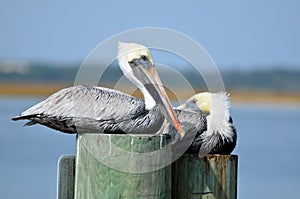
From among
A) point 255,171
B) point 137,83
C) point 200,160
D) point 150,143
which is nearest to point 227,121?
point 137,83

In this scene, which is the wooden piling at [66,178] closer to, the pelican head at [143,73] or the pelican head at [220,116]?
the pelican head at [143,73]

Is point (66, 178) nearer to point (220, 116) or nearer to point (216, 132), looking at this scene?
point (216, 132)

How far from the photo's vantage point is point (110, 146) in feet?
14.4

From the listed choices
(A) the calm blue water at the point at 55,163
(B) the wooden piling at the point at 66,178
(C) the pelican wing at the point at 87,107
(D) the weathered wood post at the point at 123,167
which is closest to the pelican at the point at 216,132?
(C) the pelican wing at the point at 87,107

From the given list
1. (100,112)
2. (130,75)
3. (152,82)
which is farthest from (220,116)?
(100,112)

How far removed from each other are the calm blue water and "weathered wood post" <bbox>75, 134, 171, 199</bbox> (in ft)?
27.1

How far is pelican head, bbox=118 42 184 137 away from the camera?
19.3ft

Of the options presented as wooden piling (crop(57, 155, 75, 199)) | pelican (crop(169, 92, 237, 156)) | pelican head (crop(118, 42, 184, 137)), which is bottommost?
wooden piling (crop(57, 155, 75, 199))

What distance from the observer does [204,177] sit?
477 centimetres

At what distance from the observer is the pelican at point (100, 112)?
5.67m

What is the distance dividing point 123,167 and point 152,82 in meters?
1.82

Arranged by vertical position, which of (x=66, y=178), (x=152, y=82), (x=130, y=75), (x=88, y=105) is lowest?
(x=66, y=178)

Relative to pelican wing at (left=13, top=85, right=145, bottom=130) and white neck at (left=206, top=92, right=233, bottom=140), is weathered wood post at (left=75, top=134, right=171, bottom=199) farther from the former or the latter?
white neck at (left=206, top=92, right=233, bottom=140)

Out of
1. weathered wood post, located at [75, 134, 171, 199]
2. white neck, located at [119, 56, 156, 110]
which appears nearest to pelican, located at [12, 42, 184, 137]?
white neck, located at [119, 56, 156, 110]
